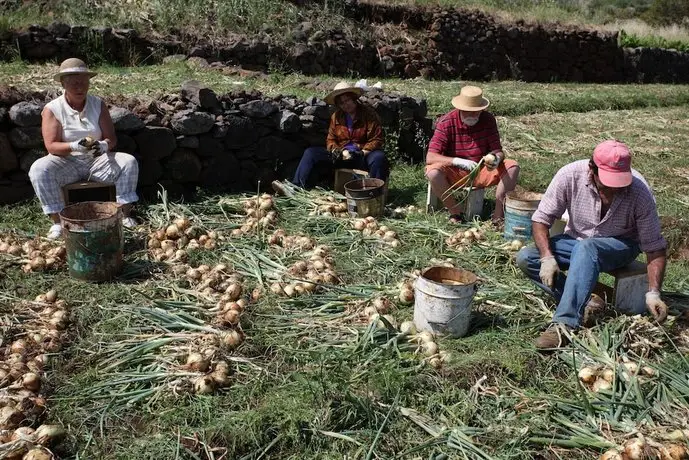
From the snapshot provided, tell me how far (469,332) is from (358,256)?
132 cm

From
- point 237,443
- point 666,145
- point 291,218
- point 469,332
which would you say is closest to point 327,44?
point 666,145

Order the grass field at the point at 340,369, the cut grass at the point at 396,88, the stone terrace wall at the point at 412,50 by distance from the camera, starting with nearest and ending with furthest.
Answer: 1. the grass field at the point at 340,369
2. the cut grass at the point at 396,88
3. the stone terrace wall at the point at 412,50

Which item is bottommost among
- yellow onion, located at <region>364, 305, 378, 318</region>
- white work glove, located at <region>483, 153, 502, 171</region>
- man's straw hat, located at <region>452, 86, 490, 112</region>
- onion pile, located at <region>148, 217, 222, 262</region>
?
onion pile, located at <region>148, 217, 222, 262</region>

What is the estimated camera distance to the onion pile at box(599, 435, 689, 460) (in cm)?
256

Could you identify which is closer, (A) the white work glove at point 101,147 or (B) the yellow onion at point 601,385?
(B) the yellow onion at point 601,385

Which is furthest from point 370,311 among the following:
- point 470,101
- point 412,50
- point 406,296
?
point 412,50

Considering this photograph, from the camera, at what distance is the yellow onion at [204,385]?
3027 millimetres

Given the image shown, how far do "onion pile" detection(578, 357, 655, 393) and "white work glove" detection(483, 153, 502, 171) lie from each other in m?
2.53

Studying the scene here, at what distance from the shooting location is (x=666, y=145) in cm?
920

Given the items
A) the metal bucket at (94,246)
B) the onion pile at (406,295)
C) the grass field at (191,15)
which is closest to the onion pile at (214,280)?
the metal bucket at (94,246)

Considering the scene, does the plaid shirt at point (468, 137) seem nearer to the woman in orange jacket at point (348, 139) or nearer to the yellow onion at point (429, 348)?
the woman in orange jacket at point (348, 139)

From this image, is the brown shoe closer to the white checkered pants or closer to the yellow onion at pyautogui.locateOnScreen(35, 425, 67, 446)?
the yellow onion at pyautogui.locateOnScreen(35, 425, 67, 446)

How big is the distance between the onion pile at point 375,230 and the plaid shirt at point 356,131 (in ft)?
3.41

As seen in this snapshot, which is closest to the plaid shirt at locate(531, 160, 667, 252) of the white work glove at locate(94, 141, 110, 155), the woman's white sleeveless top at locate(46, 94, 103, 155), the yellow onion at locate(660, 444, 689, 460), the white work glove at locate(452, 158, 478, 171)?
the yellow onion at locate(660, 444, 689, 460)
